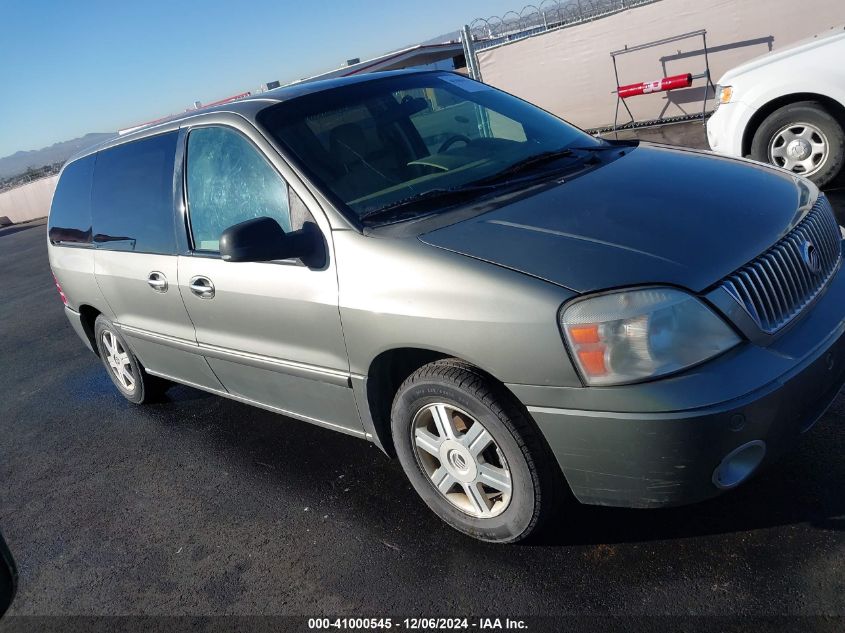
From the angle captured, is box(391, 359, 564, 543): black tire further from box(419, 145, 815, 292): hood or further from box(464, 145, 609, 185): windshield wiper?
box(464, 145, 609, 185): windshield wiper

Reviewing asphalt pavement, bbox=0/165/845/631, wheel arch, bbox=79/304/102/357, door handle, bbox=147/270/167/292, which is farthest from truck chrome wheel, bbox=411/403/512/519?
wheel arch, bbox=79/304/102/357

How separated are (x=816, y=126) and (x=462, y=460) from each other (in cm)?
494

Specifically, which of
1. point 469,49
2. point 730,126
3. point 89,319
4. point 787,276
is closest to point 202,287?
point 89,319

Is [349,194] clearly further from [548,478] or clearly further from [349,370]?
[548,478]

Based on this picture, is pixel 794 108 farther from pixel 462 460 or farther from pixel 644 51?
pixel 644 51

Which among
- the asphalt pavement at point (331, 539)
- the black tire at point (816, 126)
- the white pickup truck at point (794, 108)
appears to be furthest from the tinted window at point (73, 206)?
the black tire at point (816, 126)

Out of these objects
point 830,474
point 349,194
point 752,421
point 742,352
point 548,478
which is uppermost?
point 349,194

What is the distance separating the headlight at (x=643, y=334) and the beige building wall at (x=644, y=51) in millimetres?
9770

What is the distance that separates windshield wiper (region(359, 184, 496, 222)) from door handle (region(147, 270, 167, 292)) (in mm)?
1517

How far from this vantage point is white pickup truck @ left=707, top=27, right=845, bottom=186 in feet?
18.9

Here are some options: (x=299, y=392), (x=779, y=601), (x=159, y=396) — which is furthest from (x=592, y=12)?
(x=779, y=601)

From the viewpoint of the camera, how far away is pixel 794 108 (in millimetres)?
5996

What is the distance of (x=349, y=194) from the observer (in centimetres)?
307

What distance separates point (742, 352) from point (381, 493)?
72.6 inches
